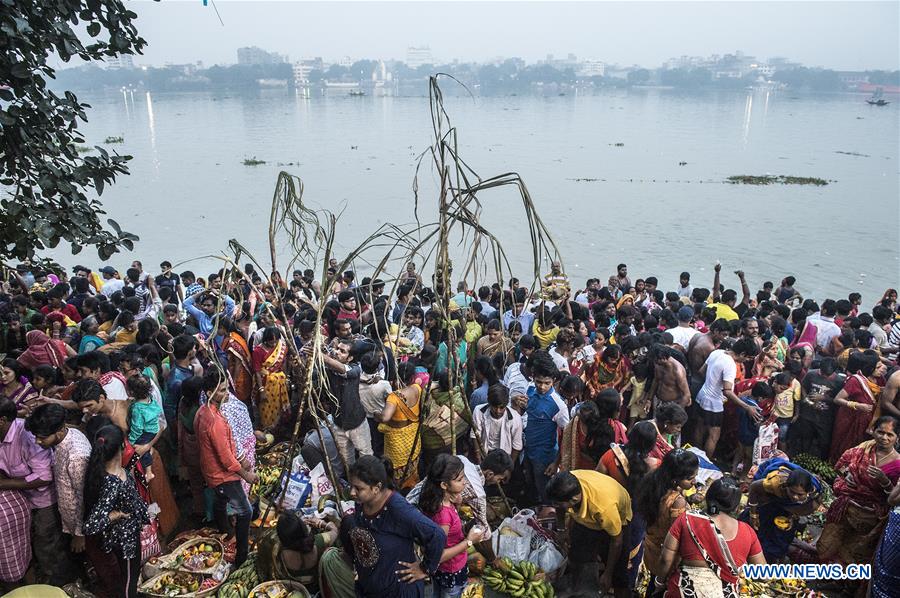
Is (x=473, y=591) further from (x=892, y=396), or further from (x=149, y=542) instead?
(x=892, y=396)

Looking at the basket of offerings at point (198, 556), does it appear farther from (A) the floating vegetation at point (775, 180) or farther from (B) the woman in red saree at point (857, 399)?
(A) the floating vegetation at point (775, 180)

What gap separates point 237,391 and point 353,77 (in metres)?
172

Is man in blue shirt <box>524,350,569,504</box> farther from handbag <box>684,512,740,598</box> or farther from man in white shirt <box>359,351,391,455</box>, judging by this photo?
handbag <box>684,512,740,598</box>

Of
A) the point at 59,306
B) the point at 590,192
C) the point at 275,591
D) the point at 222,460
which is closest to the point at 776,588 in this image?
the point at 275,591

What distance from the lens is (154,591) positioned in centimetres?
391

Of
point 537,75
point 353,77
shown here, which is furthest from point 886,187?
point 353,77

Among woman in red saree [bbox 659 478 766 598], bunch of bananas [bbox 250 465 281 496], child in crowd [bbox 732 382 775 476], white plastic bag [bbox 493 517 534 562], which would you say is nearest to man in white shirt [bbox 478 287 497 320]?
child in crowd [bbox 732 382 775 476]

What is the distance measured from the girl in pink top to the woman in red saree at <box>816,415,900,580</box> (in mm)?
2390

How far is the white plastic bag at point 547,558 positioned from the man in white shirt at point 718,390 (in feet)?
7.24

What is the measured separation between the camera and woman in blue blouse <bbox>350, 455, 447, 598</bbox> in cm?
288

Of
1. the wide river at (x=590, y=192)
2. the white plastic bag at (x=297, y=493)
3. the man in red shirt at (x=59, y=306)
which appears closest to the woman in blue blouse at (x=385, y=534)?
the white plastic bag at (x=297, y=493)

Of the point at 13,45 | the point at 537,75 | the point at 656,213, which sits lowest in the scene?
the point at 656,213

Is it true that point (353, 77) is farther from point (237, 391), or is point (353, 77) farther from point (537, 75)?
point (237, 391)

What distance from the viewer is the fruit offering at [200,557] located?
161 inches
